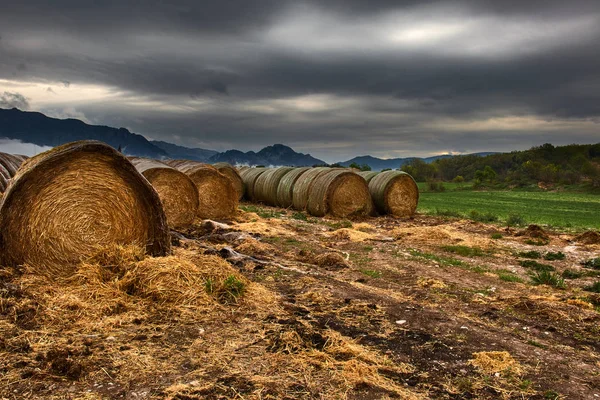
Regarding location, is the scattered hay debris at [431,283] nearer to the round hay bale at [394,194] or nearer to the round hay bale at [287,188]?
the round hay bale at [394,194]

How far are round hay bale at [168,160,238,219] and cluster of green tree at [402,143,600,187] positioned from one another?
49282mm

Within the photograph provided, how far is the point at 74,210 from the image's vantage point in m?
7.29

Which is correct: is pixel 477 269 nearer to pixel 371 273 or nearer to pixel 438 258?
pixel 438 258

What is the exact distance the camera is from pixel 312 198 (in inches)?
780

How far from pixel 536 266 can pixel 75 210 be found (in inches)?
387

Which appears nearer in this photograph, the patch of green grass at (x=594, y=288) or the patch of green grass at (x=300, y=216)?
the patch of green grass at (x=594, y=288)

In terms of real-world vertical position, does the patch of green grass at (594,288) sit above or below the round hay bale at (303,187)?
below

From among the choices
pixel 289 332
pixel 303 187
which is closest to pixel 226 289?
pixel 289 332

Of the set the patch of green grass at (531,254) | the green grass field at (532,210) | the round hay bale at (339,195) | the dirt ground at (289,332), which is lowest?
the dirt ground at (289,332)

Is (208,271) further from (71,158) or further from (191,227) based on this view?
(191,227)

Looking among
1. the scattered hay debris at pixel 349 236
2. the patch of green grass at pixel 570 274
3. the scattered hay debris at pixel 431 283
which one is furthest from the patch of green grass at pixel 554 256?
the scattered hay debris at pixel 349 236

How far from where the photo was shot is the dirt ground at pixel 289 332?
14.0 ft

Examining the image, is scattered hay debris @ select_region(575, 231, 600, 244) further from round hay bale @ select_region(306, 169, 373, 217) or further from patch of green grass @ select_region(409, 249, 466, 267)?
round hay bale @ select_region(306, 169, 373, 217)

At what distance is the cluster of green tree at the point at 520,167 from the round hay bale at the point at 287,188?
42.7 metres
